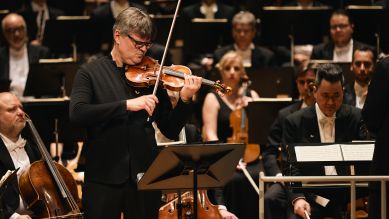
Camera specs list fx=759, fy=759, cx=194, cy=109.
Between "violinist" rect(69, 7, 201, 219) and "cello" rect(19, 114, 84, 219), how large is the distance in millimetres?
820

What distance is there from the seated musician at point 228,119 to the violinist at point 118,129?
8.62ft

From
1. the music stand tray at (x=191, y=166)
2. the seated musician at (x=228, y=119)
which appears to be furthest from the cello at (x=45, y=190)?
the seated musician at (x=228, y=119)

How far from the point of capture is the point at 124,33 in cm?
377

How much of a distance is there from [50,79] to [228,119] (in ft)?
5.44

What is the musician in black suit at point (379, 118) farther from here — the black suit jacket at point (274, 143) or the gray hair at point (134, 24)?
the black suit jacket at point (274, 143)

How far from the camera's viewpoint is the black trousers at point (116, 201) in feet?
12.2

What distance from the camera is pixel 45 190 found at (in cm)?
464

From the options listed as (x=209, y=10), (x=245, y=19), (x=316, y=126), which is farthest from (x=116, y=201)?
(x=209, y=10)

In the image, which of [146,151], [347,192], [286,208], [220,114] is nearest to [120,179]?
[146,151]

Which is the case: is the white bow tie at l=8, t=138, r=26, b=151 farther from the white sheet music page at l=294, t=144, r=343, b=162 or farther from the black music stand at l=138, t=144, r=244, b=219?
the white sheet music page at l=294, t=144, r=343, b=162

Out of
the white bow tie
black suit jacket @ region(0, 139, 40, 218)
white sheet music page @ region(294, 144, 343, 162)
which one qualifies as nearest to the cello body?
black suit jacket @ region(0, 139, 40, 218)

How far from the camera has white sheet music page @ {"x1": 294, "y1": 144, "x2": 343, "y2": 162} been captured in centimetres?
424

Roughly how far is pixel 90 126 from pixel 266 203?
2.20 m

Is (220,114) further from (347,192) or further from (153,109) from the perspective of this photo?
(153,109)
